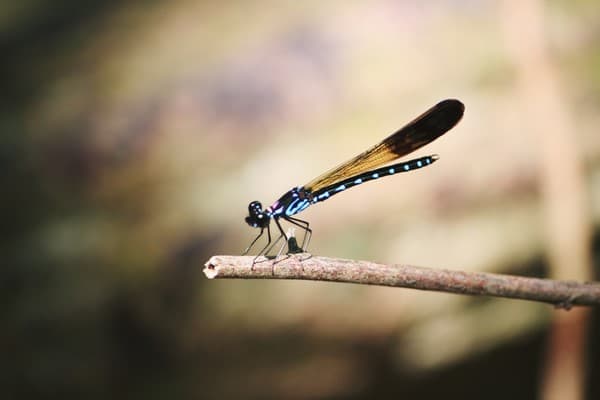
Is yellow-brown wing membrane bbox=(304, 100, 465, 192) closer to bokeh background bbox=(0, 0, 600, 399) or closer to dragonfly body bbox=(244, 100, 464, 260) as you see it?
dragonfly body bbox=(244, 100, 464, 260)

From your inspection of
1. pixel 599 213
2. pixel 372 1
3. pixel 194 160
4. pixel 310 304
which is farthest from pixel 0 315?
pixel 599 213

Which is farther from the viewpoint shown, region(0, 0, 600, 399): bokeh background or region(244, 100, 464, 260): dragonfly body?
region(0, 0, 600, 399): bokeh background

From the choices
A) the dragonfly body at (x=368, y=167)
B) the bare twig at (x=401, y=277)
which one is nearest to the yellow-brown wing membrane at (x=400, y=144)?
the dragonfly body at (x=368, y=167)

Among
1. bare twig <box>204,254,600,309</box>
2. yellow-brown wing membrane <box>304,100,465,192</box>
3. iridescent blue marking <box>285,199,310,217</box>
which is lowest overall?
bare twig <box>204,254,600,309</box>

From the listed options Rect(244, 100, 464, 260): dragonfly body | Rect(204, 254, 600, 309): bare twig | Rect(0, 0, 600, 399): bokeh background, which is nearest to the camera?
Rect(204, 254, 600, 309): bare twig

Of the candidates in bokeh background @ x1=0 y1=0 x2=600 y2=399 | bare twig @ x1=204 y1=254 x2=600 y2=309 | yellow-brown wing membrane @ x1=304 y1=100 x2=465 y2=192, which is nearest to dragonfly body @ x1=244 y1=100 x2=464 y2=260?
yellow-brown wing membrane @ x1=304 y1=100 x2=465 y2=192

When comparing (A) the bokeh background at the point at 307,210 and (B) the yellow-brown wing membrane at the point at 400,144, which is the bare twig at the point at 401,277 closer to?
(B) the yellow-brown wing membrane at the point at 400,144

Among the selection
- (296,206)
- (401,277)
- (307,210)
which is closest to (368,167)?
(296,206)
